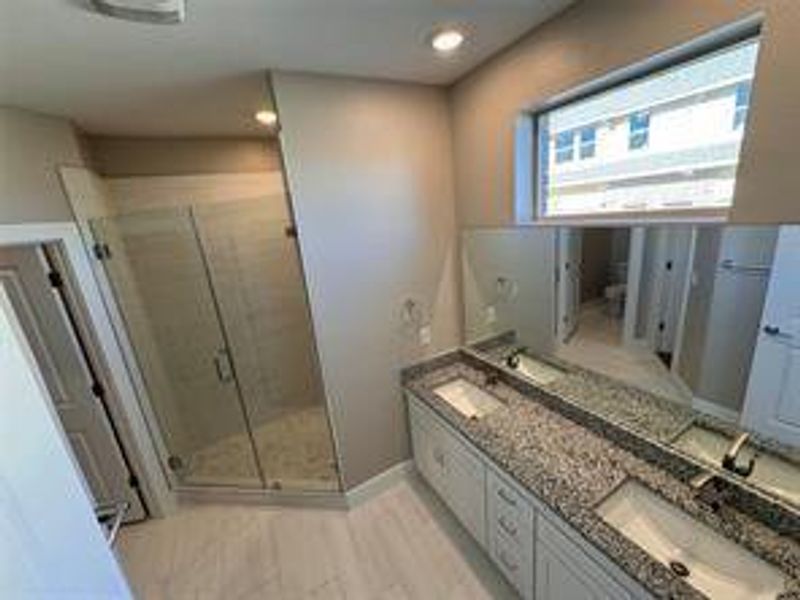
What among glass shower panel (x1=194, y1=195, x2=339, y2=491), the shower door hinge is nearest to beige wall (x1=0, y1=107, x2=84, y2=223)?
the shower door hinge

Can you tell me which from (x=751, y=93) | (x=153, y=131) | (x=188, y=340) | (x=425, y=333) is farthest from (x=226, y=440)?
(x=751, y=93)

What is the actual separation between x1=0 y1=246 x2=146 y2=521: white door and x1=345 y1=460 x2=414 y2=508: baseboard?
1478mm

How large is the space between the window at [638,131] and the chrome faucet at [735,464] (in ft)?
3.95

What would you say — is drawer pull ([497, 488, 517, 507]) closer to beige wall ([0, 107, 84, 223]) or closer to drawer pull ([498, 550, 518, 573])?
drawer pull ([498, 550, 518, 573])

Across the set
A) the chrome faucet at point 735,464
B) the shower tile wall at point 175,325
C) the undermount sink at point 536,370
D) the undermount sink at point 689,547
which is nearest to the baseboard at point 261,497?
the shower tile wall at point 175,325

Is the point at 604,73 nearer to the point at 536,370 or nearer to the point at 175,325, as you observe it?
the point at 536,370

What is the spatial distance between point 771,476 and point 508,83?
2.00 metres

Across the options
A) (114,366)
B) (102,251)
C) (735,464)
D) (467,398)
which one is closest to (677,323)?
(735,464)

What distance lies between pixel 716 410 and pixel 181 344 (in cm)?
340

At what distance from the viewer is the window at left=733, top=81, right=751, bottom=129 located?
4.05 ft

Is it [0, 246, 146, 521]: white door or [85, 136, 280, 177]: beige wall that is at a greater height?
[85, 136, 280, 177]: beige wall

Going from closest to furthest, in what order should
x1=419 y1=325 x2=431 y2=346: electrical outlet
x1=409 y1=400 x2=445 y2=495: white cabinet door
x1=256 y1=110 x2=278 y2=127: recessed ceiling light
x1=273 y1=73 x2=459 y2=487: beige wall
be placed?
x1=273 y1=73 x2=459 y2=487: beige wall → x1=409 y1=400 x2=445 y2=495: white cabinet door → x1=256 y1=110 x2=278 y2=127: recessed ceiling light → x1=419 y1=325 x2=431 y2=346: electrical outlet

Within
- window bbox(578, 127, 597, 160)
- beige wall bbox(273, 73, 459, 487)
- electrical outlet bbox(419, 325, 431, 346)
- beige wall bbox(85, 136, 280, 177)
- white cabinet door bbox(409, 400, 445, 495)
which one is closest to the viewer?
window bbox(578, 127, 597, 160)

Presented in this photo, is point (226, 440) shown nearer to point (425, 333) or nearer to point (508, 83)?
point (425, 333)
